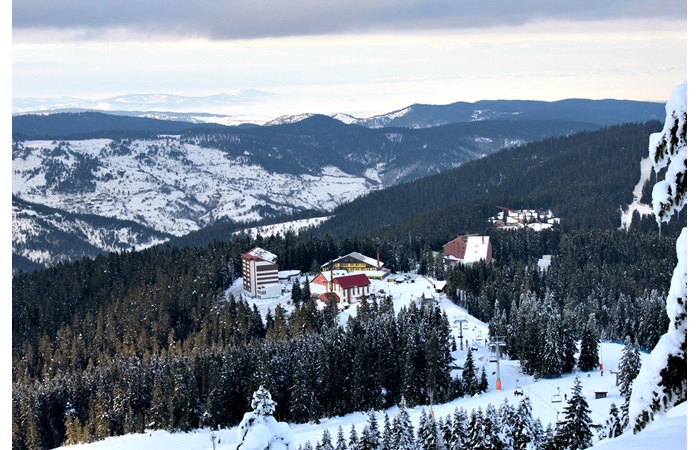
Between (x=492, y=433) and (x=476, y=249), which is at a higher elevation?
(x=492, y=433)

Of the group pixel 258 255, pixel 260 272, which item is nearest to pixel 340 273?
pixel 260 272

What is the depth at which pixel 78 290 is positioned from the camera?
396ft

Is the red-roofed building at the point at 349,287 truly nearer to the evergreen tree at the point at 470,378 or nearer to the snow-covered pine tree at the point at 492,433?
the evergreen tree at the point at 470,378

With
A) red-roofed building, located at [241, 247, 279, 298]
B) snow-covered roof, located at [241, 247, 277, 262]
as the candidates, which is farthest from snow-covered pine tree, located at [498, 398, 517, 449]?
snow-covered roof, located at [241, 247, 277, 262]

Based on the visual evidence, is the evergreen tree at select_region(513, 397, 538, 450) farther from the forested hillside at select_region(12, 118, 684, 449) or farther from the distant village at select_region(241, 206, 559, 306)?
the distant village at select_region(241, 206, 559, 306)

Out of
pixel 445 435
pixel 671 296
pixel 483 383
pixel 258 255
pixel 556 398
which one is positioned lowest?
pixel 483 383

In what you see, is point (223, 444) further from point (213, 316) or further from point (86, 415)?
point (213, 316)

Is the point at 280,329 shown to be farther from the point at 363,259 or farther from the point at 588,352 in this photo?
the point at 363,259

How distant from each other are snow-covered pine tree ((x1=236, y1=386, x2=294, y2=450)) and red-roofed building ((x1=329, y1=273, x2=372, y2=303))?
61.2m

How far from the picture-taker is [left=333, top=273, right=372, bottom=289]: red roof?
99312 mm

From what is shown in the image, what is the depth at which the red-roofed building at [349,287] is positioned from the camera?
325ft

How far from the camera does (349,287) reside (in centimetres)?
9925

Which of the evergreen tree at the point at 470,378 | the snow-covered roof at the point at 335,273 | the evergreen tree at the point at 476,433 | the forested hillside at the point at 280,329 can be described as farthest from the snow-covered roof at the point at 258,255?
the evergreen tree at the point at 476,433

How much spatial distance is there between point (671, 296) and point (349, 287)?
86402 mm
